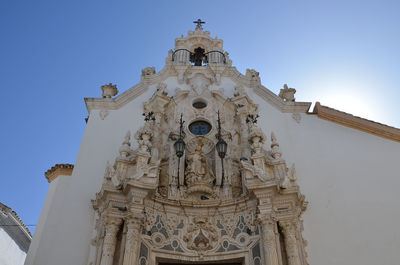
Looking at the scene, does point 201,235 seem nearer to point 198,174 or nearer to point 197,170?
point 198,174

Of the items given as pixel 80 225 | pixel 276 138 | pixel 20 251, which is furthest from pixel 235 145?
pixel 20 251

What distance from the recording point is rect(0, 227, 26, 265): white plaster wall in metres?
12.4

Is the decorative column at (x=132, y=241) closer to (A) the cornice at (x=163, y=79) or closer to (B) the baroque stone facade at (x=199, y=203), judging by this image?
(B) the baroque stone facade at (x=199, y=203)

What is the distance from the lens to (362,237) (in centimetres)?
753

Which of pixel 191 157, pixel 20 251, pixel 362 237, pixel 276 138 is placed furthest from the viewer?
pixel 20 251

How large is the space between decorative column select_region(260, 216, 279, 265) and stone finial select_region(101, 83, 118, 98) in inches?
255

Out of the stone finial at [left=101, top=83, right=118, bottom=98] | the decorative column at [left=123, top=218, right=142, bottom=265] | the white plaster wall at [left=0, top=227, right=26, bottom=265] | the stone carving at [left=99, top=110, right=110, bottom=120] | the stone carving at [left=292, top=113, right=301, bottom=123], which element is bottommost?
the decorative column at [left=123, top=218, right=142, bottom=265]

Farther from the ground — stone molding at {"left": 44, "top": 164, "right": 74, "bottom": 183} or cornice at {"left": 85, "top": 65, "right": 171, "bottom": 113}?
cornice at {"left": 85, "top": 65, "right": 171, "bottom": 113}

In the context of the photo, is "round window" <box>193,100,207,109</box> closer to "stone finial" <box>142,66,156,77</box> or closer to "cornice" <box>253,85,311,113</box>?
"cornice" <box>253,85,311,113</box>

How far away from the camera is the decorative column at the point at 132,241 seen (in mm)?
6816

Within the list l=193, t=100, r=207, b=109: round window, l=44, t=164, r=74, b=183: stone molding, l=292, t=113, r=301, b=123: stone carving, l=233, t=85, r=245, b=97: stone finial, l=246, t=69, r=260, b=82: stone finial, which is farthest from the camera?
l=246, t=69, r=260, b=82: stone finial

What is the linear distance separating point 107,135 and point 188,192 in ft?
10.1

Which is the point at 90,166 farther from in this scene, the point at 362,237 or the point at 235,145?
the point at 362,237

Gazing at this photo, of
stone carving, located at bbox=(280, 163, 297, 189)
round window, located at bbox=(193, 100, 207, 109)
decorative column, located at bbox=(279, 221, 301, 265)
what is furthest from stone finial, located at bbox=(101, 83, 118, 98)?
decorative column, located at bbox=(279, 221, 301, 265)
